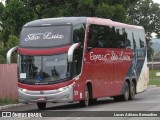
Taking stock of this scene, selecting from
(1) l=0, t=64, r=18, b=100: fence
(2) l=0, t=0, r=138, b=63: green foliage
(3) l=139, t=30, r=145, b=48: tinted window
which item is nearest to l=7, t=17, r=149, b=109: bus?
(1) l=0, t=64, r=18, b=100: fence

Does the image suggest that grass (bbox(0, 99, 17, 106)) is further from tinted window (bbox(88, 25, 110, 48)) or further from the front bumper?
tinted window (bbox(88, 25, 110, 48))

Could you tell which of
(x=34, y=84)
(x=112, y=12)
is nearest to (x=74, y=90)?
(x=34, y=84)

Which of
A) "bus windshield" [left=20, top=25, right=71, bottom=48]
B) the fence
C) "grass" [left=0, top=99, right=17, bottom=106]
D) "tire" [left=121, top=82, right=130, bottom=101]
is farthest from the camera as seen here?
"tire" [left=121, top=82, right=130, bottom=101]

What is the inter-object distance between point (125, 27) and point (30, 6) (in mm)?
13060

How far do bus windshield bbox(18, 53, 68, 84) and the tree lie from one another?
8328 cm

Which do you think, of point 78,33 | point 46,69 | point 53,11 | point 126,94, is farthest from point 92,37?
point 53,11

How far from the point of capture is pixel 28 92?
21188mm

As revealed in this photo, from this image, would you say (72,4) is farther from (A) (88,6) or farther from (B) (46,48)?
(B) (46,48)

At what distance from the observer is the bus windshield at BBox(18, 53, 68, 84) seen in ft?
68.9

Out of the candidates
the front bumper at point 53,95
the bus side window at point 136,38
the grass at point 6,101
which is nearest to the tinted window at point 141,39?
the bus side window at point 136,38

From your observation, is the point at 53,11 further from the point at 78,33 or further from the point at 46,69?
the point at 46,69

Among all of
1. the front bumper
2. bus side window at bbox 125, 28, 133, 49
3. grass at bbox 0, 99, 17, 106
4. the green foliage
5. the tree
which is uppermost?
the tree

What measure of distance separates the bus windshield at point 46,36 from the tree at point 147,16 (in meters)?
82.5

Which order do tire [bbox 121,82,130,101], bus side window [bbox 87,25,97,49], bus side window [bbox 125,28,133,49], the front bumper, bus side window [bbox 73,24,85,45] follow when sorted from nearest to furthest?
the front bumper < bus side window [bbox 73,24,85,45] < bus side window [bbox 87,25,97,49] < tire [bbox 121,82,130,101] < bus side window [bbox 125,28,133,49]
